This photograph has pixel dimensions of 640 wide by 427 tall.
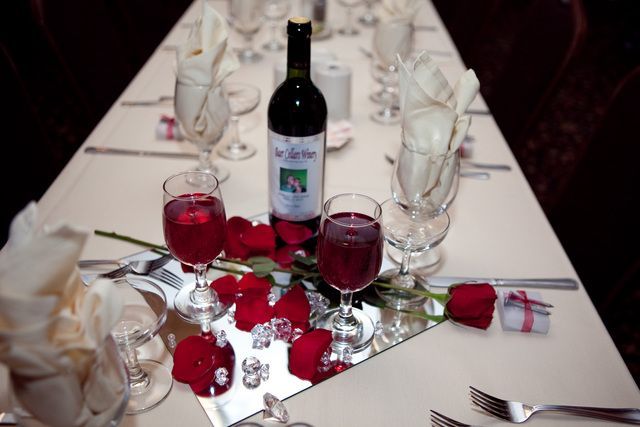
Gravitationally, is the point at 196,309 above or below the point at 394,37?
below

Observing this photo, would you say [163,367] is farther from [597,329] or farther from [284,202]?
[597,329]

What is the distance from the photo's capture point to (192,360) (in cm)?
80

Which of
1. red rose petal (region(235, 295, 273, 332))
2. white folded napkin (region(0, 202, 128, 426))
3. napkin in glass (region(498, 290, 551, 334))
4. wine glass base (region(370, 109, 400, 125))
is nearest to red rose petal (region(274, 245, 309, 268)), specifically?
red rose petal (region(235, 295, 273, 332))

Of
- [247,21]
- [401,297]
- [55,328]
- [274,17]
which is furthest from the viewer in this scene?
[274,17]

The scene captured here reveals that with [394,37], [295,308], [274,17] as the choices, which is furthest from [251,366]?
[274,17]

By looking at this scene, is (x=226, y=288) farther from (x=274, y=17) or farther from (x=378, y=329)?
(x=274, y=17)

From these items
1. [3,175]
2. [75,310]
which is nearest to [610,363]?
[75,310]

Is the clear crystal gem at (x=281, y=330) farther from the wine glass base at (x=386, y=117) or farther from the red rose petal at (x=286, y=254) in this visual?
the wine glass base at (x=386, y=117)

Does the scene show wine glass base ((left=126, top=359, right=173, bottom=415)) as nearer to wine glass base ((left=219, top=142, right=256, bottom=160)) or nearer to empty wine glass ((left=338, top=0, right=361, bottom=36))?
wine glass base ((left=219, top=142, right=256, bottom=160))

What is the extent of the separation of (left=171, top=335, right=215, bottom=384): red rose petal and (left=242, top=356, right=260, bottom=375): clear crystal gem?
5cm

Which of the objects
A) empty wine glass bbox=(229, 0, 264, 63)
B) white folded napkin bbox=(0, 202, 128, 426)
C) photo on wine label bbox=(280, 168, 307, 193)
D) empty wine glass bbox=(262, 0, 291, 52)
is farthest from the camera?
empty wine glass bbox=(262, 0, 291, 52)

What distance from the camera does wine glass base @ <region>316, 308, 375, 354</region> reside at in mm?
881

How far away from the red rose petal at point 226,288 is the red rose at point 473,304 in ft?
1.12

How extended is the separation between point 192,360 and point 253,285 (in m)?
0.18
